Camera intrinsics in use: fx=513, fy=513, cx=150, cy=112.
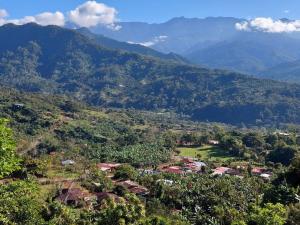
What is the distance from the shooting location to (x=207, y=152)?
105375 mm

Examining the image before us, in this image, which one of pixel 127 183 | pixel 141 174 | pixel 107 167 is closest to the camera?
pixel 127 183

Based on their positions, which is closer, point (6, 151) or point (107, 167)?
point (6, 151)

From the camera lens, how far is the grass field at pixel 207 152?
99531 mm

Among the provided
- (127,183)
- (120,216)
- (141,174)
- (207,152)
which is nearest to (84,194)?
(127,183)

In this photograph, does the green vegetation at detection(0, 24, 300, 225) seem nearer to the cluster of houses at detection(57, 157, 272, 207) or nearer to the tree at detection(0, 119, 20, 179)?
the tree at detection(0, 119, 20, 179)

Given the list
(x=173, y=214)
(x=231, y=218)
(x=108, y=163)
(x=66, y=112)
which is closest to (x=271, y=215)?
(x=231, y=218)

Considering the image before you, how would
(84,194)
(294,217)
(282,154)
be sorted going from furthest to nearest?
(282,154), (84,194), (294,217)

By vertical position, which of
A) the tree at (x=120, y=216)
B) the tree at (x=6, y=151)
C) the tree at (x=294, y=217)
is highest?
the tree at (x=6, y=151)

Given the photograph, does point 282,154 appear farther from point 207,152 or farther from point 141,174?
point 141,174

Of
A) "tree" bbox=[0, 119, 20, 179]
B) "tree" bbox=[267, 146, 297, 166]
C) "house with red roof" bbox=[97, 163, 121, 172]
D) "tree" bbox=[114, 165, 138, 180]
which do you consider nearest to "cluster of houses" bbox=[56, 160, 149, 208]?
"tree" bbox=[114, 165, 138, 180]

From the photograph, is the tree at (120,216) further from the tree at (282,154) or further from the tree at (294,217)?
the tree at (282,154)

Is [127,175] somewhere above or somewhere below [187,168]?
above

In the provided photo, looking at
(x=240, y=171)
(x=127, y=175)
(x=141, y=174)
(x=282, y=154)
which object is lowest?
(x=282, y=154)

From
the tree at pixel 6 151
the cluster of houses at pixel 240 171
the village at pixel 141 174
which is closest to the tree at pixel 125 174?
the village at pixel 141 174
